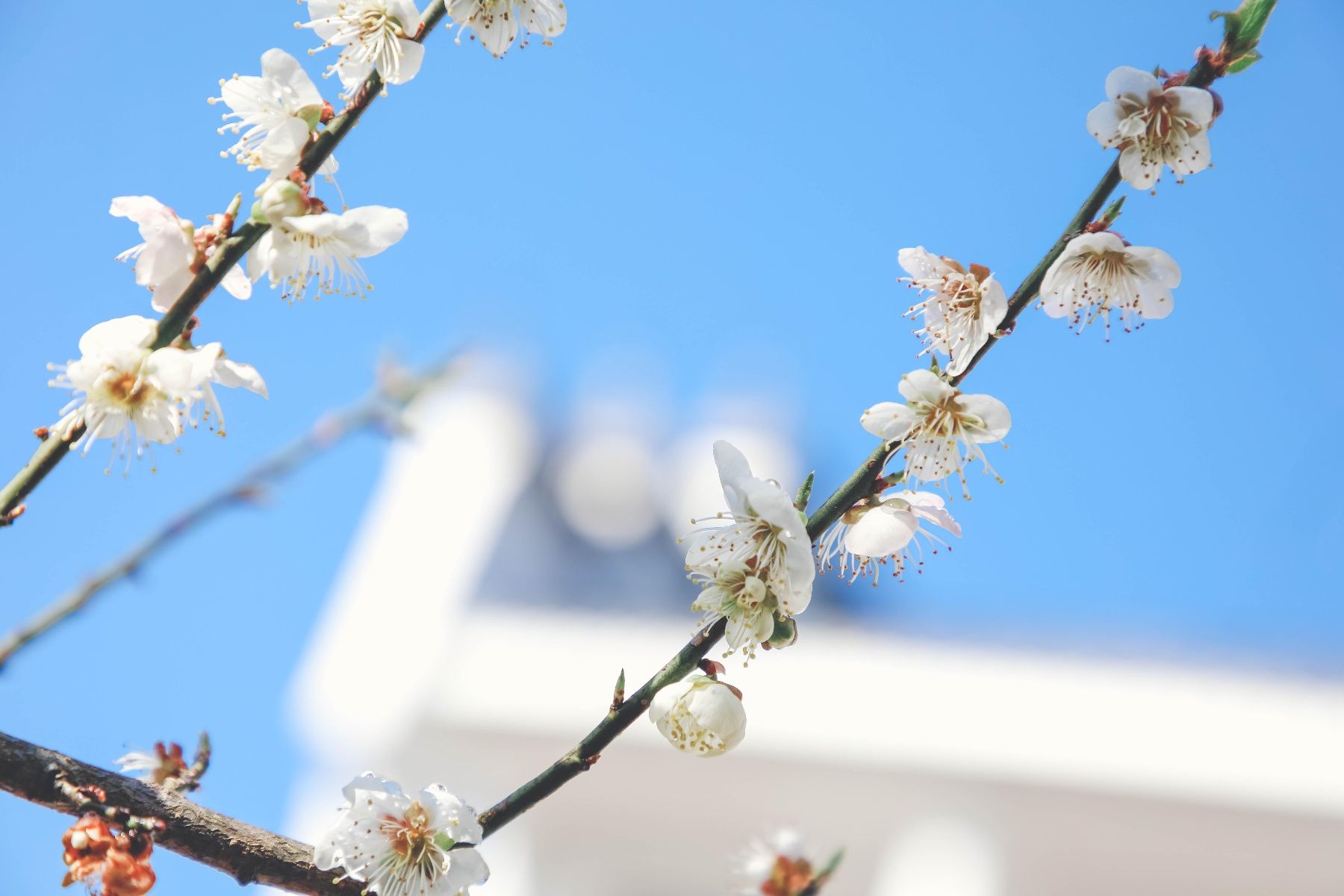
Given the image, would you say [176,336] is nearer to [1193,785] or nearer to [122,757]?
[122,757]

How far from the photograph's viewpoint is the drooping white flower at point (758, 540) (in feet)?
2.81

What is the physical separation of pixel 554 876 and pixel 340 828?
3.88 metres

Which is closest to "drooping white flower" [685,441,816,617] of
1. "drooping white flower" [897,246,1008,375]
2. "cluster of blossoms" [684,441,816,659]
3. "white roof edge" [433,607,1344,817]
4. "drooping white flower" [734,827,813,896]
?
"cluster of blossoms" [684,441,816,659]

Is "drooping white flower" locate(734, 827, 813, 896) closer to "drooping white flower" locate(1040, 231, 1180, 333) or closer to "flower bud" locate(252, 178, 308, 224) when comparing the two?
"drooping white flower" locate(1040, 231, 1180, 333)

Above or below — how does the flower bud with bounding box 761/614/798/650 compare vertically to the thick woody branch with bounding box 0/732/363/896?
above

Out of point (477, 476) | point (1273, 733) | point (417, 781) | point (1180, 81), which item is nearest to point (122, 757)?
point (1180, 81)

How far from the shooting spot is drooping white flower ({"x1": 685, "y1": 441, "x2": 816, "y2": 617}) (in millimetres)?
857

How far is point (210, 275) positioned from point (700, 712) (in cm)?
50

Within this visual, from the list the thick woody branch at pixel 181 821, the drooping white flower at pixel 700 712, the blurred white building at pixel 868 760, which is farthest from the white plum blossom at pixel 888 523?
the blurred white building at pixel 868 760

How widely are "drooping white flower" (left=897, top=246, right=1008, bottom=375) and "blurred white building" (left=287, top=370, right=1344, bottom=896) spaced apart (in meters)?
2.80

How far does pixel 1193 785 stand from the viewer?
3684mm

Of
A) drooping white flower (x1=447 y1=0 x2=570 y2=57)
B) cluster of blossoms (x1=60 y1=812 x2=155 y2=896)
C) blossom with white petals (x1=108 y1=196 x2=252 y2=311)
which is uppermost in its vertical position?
drooping white flower (x1=447 y1=0 x2=570 y2=57)

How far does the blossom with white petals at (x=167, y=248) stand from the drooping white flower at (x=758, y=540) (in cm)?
43

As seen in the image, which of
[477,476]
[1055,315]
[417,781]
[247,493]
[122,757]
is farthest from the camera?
[477,476]
